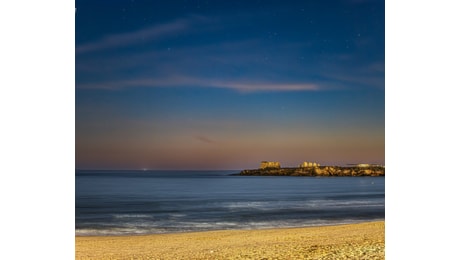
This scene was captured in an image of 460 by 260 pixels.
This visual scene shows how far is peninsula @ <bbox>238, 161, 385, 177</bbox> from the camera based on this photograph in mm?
14023

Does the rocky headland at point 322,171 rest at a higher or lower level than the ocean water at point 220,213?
higher

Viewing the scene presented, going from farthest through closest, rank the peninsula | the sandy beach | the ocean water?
the peninsula < the ocean water < the sandy beach

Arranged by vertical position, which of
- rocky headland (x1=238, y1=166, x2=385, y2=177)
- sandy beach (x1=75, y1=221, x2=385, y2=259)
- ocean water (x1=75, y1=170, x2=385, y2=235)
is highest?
rocky headland (x1=238, y1=166, x2=385, y2=177)

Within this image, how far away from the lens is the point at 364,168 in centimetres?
1367

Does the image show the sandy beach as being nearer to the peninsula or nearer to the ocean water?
the ocean water

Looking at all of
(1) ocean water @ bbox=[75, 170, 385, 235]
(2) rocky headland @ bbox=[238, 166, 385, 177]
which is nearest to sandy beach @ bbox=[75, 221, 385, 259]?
(1) ocean water @ bbox=[75, 170, 385, 235]

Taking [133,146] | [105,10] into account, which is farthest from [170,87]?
[105,10]

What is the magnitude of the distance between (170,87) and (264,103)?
2.99 metres

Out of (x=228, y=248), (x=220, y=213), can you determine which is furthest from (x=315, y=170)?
(x=228, y=248)

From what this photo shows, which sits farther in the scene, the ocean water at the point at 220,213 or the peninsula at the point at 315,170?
the peninsula at the point at 315,170

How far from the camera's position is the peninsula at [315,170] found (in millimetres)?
14023

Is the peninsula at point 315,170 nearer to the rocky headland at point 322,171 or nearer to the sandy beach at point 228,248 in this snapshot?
the rocky headland at point 322,171

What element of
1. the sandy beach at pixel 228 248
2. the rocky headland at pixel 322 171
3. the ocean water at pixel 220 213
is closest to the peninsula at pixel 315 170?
the rocky headland at pixel 322 171
